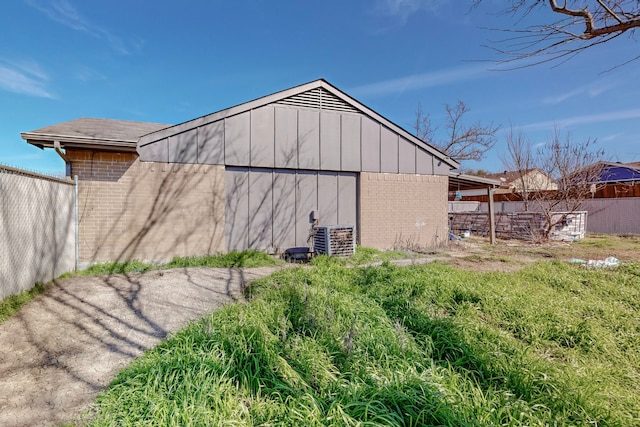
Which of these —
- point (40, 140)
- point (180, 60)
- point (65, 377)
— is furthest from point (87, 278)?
point (180, 60)

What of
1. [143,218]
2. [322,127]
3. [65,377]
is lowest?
[65,377]

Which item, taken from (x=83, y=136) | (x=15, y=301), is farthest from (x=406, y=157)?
(x=15, y=301)

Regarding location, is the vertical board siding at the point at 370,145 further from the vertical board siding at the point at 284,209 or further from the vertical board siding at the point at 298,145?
the vertical board siding at the point at 284,209

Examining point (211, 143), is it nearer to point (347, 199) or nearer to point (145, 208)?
point (145, 208)

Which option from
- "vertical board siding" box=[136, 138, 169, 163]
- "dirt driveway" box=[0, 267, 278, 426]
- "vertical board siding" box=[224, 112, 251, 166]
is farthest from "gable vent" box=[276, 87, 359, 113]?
"dirt driveway" box=[0, 267, 278, 426]

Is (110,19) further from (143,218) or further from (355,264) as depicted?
(355,264)

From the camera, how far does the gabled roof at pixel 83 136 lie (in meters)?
5.77

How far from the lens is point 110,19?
25.2 ft

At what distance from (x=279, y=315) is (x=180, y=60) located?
36.5ft

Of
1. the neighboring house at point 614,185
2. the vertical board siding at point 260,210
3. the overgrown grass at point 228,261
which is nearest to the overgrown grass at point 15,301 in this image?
the overgrown grass at point 228,261

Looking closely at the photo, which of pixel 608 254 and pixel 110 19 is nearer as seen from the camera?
pixel 110 19

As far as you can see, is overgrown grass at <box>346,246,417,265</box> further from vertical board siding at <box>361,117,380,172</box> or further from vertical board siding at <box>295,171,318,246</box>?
vertical board siding at <box>361,117,380,172</box>

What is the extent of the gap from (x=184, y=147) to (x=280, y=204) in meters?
2.81

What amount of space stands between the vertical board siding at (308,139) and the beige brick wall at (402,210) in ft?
5.24
